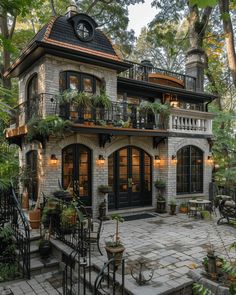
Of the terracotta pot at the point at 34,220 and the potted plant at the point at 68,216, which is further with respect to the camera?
the terracotta pot at the point at 34,220

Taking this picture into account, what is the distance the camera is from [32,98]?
9859 mm

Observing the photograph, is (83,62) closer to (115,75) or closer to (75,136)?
(115,75)

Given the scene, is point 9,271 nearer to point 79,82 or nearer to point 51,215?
point 51,215

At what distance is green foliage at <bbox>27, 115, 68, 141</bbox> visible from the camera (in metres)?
8.30

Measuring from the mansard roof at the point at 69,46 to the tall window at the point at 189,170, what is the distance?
18.1ft

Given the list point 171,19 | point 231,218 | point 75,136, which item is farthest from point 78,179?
point 171,19

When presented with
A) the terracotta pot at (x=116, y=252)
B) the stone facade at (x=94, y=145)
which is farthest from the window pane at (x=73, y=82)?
the terracotta pot at (x=116, y=252)

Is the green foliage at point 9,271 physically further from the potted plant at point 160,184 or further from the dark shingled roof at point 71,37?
the dark shingled roof at point 71,37

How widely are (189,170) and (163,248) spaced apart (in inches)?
261

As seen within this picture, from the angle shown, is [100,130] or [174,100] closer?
[100,130]

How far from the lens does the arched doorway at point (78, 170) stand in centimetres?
997

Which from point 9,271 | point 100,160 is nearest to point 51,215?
point 9,271

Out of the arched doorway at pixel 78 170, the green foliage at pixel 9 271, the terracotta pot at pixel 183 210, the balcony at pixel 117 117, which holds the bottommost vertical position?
the green foliage at pixel 9 271

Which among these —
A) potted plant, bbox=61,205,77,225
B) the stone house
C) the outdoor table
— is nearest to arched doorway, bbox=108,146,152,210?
the stone house
